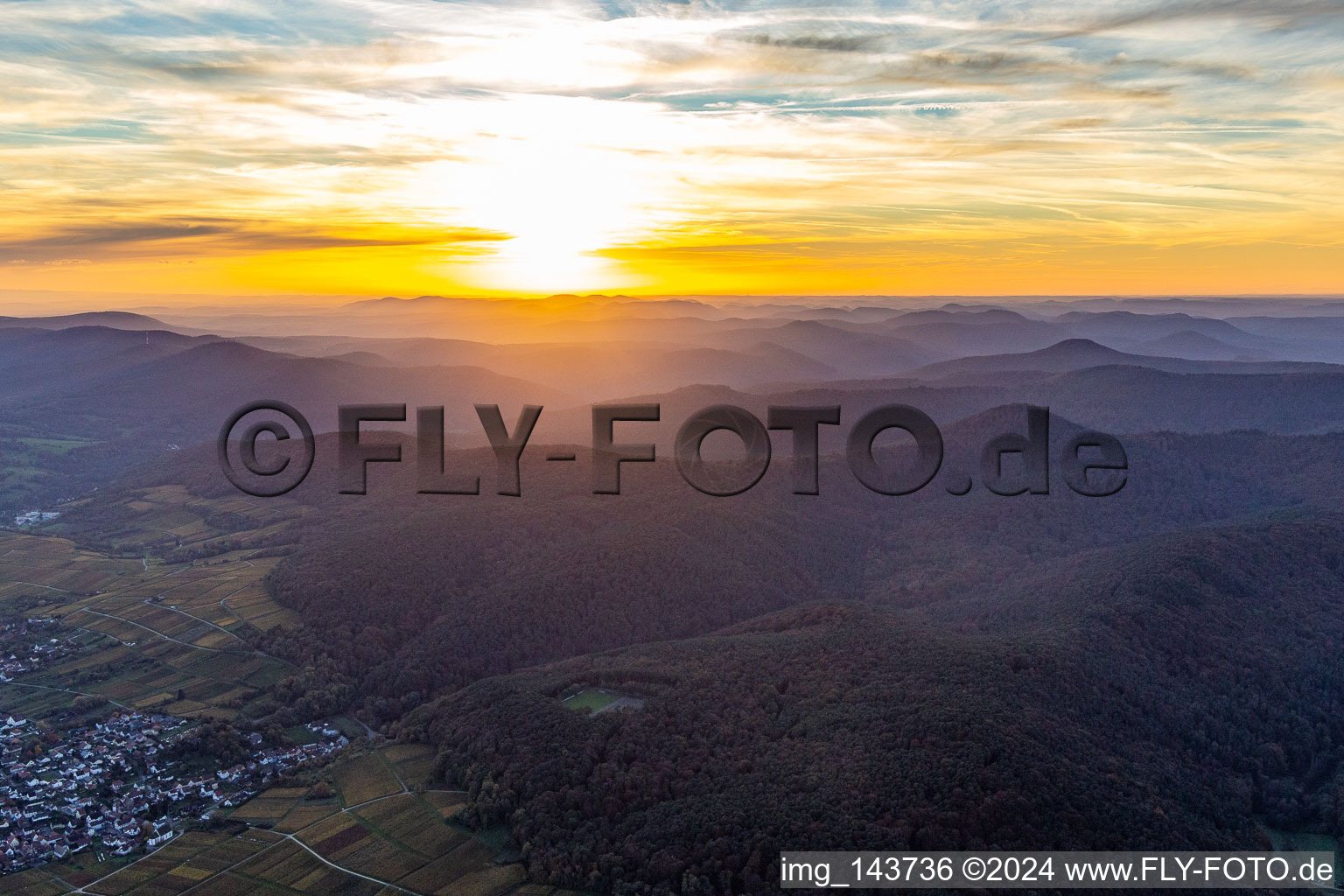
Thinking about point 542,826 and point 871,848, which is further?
point 542,826

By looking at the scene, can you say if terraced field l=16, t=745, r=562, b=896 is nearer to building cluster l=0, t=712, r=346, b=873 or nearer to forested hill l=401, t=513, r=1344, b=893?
building cluster l=0, t=712, r=346, b=873

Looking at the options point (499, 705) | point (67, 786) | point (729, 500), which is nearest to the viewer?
point (67, 786)

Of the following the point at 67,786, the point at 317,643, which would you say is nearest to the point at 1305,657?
the point at 317,643

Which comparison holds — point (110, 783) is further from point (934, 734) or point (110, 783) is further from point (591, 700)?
point (934, 734)

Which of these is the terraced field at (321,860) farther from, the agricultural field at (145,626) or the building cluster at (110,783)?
the agricultural field at (145,626)

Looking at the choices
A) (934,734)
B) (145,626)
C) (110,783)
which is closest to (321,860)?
(110,783)

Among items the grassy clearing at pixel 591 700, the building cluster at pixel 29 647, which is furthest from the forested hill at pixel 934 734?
the building cluster at pixel 29 647

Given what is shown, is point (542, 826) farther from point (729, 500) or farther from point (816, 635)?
point (729, 500)
